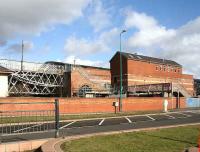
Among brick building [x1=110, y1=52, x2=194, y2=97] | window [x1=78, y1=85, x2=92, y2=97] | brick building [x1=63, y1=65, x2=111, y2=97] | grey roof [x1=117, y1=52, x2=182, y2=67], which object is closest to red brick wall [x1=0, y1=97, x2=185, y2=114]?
brick building [x1=63, y1=65, x2=111, y2=97]

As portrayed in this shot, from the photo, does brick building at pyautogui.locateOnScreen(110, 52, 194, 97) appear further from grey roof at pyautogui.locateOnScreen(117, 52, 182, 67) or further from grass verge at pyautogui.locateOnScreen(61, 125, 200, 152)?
grass verge at pyautogui.locateOnScreen(61, 125, 200, 152)

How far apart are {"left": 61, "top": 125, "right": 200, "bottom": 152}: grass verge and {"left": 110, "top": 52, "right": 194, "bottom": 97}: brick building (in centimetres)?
4959

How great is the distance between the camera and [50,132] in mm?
14258

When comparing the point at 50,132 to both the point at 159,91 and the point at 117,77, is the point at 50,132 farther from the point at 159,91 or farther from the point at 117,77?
the point at 117,77

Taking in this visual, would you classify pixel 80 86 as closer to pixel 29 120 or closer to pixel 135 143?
pixel 29 120

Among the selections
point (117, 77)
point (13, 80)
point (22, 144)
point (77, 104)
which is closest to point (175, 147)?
point (22, 144)

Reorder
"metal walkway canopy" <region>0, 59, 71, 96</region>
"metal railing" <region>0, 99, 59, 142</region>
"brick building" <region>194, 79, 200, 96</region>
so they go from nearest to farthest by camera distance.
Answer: "metal railing" <region>0, 99, 59, 142</region> → "metal walkway canopy" <region>0, 59, 71, 96</region> → "brick building" <region>194, 79, 200, 96</region>

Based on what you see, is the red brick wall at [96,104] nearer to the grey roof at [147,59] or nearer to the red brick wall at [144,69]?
the red brick wall at [144,69]

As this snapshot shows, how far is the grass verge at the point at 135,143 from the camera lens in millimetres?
10461

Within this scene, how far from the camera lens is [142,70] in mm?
76688

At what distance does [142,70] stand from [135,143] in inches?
2587

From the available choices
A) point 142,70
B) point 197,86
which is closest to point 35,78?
point 142,70

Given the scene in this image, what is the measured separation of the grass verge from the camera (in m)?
10.5

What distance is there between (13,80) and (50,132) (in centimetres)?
3709
